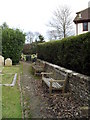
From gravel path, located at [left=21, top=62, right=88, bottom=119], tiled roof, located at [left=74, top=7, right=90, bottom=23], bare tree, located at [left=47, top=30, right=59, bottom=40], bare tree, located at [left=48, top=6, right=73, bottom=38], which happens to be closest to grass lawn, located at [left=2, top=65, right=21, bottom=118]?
gravel path, located at [left=21, top=62, right=88, bottom=119]

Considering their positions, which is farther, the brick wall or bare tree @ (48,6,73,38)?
bare tree @ (48,6,73,38)

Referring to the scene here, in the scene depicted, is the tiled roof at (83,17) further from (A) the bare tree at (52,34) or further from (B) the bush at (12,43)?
(B) the bush at (12,43)

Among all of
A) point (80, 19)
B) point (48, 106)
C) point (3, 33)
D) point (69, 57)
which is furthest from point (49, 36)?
point (48, 106)

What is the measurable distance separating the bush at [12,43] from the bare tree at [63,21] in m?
16.8

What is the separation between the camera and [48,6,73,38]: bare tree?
35.7m

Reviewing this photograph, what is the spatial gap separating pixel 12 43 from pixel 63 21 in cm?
1916

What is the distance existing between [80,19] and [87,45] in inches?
974

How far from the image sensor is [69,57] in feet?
25.6

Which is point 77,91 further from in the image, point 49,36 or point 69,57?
point 49,36

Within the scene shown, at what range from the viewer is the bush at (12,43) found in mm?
19203

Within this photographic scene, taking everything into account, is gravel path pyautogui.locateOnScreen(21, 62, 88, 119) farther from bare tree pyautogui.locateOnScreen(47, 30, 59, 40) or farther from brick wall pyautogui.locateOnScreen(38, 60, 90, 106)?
bare tree pyautogui.locateOnScreen(47, 30, 59, 40)

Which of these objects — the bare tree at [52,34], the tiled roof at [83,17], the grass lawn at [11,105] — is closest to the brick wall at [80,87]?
the grass lawn at [11,105]

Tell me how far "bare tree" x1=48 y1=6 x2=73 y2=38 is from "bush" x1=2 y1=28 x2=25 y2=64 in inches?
660

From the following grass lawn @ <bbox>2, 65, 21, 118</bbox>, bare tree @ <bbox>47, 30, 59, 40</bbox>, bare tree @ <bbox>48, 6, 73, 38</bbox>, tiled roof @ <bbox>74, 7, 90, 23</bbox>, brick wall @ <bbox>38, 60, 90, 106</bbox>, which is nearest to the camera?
grass lawn @ <bbox>2, 65, 21, 118</bbox>
